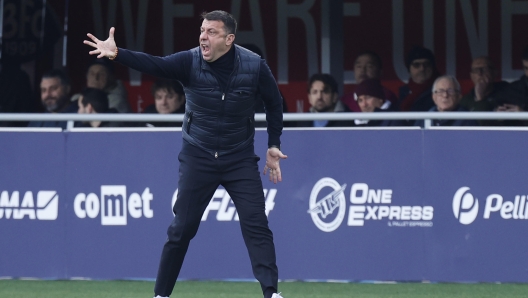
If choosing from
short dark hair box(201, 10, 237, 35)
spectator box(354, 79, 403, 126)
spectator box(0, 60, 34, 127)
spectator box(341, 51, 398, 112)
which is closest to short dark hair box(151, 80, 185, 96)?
spectator box(354, 79, 403, 126)

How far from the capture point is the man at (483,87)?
Answer: 396 inches

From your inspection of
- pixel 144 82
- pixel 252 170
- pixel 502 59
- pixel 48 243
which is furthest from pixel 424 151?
pixel 144 82

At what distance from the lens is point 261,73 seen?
699 centimetres

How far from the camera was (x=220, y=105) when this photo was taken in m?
6.88

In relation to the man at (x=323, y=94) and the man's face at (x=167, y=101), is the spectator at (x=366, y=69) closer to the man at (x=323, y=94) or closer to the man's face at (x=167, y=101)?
the man at (x=323, y=94)

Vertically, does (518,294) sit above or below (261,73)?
below

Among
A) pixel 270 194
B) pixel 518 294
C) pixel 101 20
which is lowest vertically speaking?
pixel 518 294

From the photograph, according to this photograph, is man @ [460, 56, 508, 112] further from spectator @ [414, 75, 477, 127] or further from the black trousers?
the black trousers

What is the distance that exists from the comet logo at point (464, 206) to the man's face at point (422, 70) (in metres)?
2.19

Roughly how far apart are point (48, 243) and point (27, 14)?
4.19 metres

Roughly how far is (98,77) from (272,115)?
4199mm

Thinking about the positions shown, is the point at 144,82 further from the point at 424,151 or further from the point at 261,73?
the point at 261,73

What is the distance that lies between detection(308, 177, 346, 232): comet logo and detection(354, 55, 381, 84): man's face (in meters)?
2.43

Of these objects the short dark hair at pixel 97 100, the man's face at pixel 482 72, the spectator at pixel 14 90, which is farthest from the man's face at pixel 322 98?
the spectator at pixel 14 90
